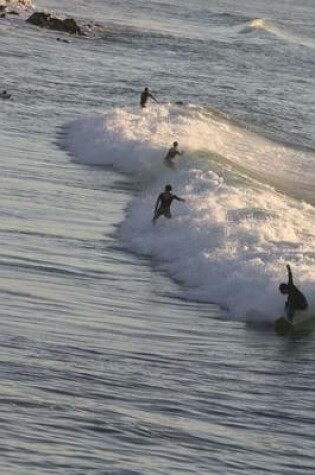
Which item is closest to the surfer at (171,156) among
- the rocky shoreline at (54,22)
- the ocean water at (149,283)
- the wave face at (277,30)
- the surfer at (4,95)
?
the ocean water at (149,283)

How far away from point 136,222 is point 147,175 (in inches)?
350

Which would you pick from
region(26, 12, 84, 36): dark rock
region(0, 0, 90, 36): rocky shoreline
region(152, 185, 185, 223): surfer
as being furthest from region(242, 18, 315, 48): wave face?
region(152, 185, 185, 223): surfer

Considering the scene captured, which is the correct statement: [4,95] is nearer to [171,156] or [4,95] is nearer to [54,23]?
[171,156]

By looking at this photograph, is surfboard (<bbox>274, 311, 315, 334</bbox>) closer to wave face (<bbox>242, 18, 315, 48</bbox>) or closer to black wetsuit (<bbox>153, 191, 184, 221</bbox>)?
black wetsuit (<bbox>153, 191, 184, 221</bbox>)

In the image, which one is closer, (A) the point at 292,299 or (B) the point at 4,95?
(A) the point at 292,299

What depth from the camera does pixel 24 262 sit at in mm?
22844

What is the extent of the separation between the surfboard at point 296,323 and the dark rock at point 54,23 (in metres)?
61.5

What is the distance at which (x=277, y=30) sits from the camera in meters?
102

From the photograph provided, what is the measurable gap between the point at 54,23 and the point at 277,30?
24.9 meters

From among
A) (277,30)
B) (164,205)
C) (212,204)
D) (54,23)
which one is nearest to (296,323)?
(164,205)

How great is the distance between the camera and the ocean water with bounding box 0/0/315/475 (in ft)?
47.4

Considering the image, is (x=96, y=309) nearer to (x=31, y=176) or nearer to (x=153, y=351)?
(x=153, y=351)

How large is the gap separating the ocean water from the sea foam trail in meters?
0.07

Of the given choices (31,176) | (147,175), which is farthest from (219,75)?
(31,176)
